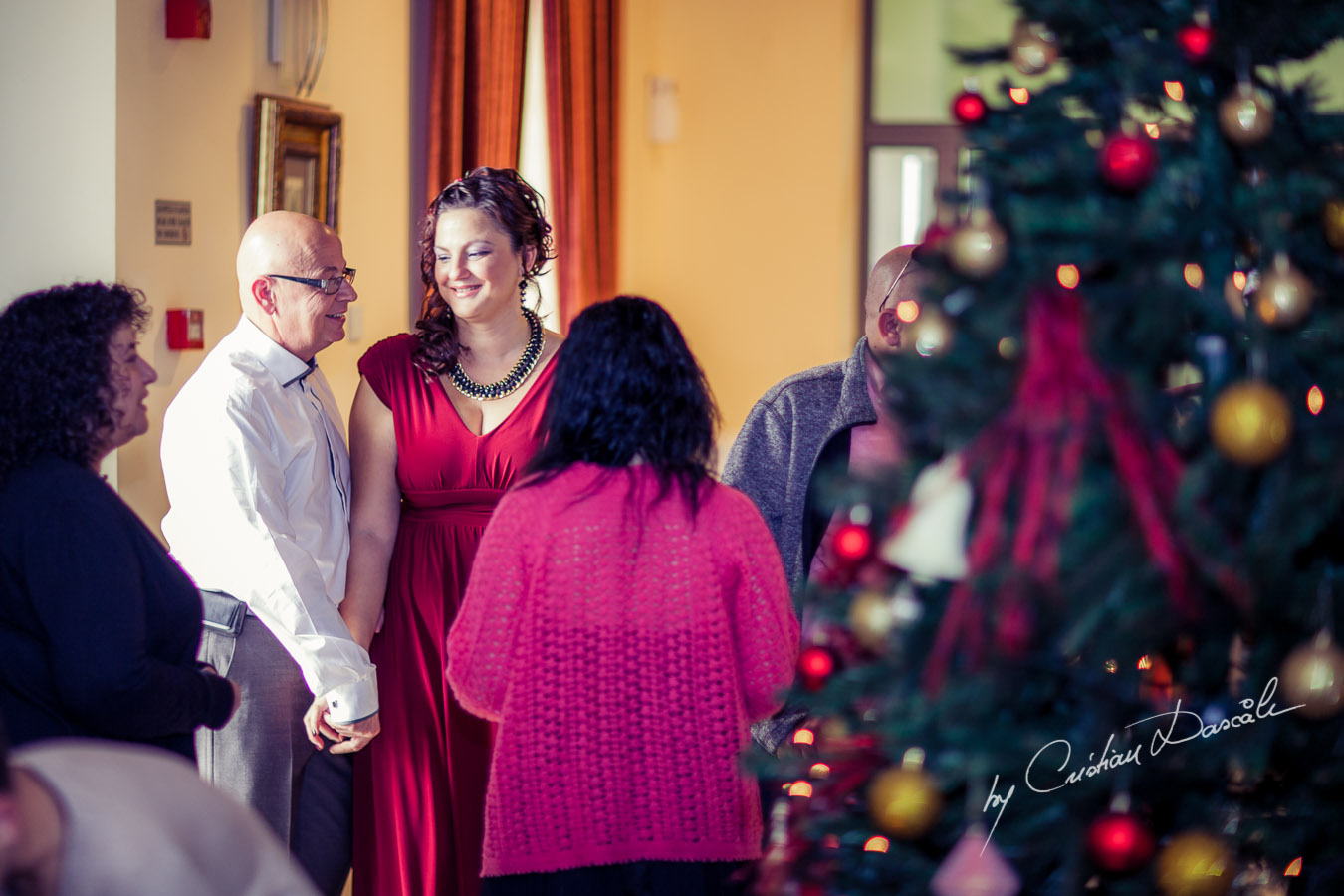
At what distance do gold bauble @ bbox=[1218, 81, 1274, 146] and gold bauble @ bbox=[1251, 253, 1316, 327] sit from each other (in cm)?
12

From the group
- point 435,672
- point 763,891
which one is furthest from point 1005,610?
point 435,672

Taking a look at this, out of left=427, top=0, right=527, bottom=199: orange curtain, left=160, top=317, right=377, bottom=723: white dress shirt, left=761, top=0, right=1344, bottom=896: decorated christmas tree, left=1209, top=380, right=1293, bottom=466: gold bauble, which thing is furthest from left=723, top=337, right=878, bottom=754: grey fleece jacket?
left=427, top=0, right=527, bottom=199: orange curtain

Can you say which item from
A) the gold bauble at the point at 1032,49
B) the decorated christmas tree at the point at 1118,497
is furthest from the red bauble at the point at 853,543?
the gold bauble at the point at 1032,49

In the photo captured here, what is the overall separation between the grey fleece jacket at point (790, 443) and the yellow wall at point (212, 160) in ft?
4.80

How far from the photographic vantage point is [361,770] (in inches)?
107

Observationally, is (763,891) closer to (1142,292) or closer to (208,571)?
(1142,292)

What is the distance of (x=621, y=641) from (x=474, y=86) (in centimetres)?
322

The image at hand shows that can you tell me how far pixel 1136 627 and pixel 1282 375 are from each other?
0.95 feet

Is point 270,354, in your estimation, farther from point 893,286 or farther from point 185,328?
point 893,286

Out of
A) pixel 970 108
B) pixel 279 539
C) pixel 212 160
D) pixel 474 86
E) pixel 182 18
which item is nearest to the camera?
pixel 970 108

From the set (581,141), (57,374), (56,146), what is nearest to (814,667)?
(57,374)

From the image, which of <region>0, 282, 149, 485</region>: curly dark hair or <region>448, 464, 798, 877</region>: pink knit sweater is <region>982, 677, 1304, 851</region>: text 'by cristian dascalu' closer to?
<region>448, 464, 798, 877</region>: pink knit sweater

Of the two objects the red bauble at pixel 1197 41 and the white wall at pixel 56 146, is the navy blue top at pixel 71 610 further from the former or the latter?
the red bauble at pixel 1197 41

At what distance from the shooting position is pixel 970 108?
144 cm
